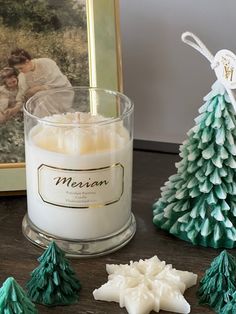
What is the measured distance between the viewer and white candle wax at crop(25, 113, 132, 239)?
1.81ft

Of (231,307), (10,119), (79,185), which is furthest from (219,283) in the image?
(10,119)

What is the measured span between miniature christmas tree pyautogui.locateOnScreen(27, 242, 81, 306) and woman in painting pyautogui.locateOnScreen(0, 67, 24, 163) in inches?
6.9

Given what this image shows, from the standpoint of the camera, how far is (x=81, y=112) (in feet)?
2.10

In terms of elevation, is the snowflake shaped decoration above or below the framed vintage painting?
below

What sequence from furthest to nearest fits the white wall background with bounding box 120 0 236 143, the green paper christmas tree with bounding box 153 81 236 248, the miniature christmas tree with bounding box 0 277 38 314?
the white wall background with bounding box 120 0 236 143 < the green paper christmas tree with bounding box 153 81 236 248 < the miniature christmas tree with bounding box 0 277 38 314

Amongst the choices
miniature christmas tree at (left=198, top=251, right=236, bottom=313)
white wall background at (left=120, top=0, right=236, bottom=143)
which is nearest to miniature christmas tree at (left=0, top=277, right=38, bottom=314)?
miniature christmas tree at (left=198, top=251, right=236, bottom=313)

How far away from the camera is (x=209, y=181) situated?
1.91 ft

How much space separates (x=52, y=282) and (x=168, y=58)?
36cm

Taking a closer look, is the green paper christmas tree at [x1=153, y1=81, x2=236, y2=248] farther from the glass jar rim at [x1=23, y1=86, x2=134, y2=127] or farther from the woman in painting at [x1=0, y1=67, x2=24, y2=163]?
the woman in painting at [x1=0, y1=67, x2=24, y2=163]

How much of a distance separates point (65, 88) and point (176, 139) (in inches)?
9.1

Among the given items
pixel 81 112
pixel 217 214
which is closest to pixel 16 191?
pixel 81 112

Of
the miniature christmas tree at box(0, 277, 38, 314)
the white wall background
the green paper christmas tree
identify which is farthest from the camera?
the white wall background

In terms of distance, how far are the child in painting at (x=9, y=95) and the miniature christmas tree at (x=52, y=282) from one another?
0.63 ft

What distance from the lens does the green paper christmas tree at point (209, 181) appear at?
57 cm
